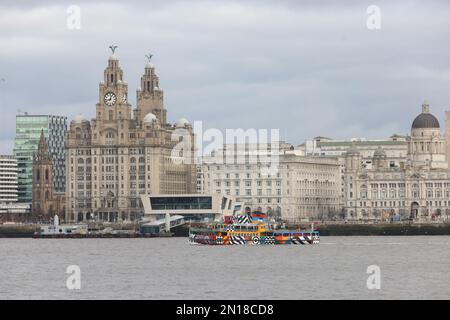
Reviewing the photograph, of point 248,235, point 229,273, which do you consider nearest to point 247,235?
point 248,235

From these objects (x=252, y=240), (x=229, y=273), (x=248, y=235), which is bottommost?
(x=229, y=273)

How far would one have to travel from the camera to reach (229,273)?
3939 inches

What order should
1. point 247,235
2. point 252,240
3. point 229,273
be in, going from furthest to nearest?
point 247,235 < point 252,240 < point 229,273

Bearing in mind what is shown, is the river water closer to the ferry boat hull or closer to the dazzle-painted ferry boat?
the ferry boat hull

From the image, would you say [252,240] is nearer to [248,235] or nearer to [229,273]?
[248,235]

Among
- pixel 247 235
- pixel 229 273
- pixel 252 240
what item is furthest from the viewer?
pixel 247 235

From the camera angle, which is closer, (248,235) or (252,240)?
(252,240)

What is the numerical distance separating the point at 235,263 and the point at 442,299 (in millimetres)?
36098

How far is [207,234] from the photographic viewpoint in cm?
15588

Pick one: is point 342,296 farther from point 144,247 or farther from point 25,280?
point 144,247

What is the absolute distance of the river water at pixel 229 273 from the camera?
83.8 meters

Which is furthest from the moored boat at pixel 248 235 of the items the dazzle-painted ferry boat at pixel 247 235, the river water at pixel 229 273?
the river water at pixel 229 273

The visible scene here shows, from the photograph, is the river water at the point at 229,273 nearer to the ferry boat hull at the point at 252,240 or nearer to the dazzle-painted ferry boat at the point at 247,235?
the ferry boat hull at the point at 252,240
